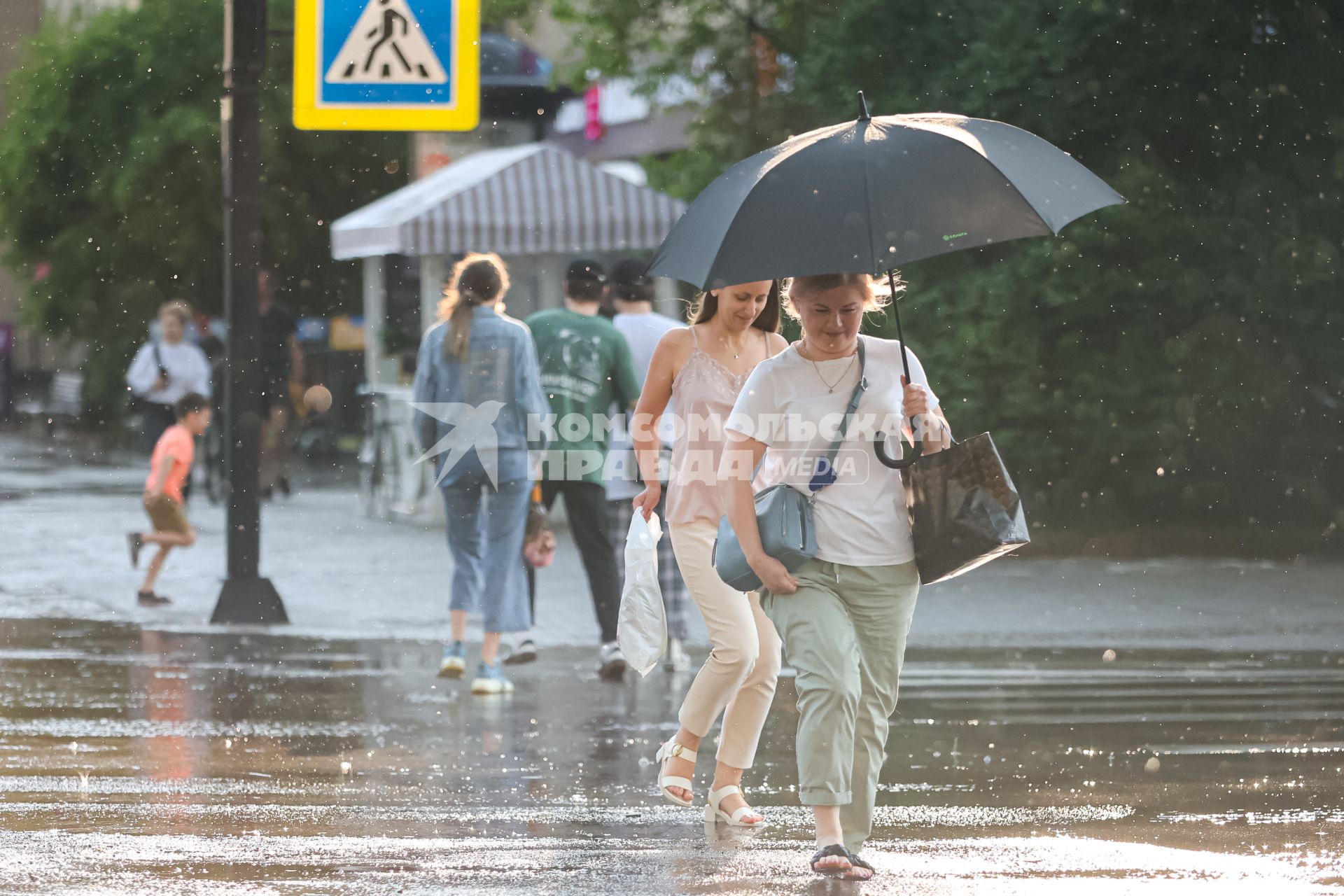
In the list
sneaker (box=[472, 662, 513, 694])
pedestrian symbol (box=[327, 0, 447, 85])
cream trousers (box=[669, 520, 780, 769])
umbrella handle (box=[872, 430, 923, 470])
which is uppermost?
pedestrian symbol (box=[327, 0, 447, 85])

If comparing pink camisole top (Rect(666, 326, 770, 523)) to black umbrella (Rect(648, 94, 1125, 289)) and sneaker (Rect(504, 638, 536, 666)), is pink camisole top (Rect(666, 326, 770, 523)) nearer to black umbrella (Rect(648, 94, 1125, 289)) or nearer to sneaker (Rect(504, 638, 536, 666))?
black umbrella (Rect(648, 94, 1125, 289))

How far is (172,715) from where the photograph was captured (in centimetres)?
840

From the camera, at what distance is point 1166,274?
14.5 m

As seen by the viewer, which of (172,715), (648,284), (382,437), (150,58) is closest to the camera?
(172,715)

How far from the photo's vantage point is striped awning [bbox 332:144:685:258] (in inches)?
654

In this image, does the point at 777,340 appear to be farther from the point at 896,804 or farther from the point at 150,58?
the point at 150,58

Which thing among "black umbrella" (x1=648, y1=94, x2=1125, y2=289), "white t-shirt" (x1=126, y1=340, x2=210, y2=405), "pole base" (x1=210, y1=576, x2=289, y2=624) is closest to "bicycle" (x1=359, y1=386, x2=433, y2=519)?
"white t-shirt" (x1=126, y1=340, x2=210, y2=405)

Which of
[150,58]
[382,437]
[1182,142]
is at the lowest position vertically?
[382,437]

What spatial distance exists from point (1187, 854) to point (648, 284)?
16.2 ft

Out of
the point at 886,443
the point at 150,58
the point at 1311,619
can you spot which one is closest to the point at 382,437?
the point at 1311,619

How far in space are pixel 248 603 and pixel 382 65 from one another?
3065 mm

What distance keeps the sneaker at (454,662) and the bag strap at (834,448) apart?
425 cm

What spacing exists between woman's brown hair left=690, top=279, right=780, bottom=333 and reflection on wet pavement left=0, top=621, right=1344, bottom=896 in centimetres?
160

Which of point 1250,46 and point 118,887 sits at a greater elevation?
point 1250,46
